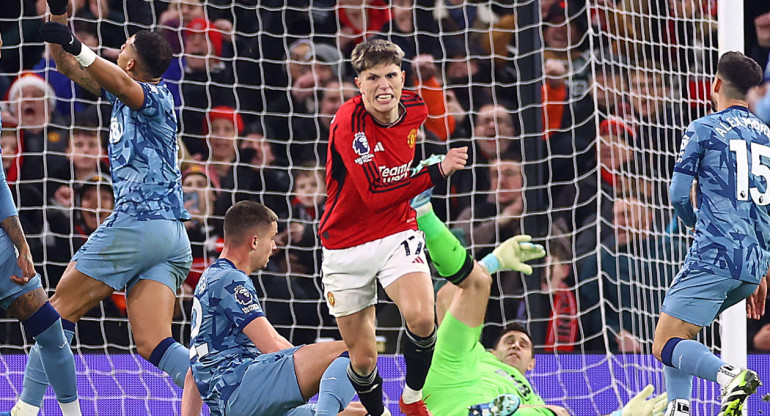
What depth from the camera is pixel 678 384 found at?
15.9 feet

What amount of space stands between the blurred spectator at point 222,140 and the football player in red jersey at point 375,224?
2.99 m

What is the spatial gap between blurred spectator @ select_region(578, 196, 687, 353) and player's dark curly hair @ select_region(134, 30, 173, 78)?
3098 mm

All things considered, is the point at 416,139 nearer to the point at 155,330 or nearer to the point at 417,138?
the point at 417,138

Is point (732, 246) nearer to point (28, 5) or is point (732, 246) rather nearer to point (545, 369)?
point (545, 369)

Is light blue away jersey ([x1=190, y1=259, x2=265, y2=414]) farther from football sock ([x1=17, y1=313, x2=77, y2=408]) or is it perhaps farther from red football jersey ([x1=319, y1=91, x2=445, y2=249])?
football sock ([x1=17, y1=313, x2=77, y2=408])

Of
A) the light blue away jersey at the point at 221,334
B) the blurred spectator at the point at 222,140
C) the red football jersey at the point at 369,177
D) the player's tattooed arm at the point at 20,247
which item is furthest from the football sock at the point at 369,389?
the blurred spectator at the point at 222,140

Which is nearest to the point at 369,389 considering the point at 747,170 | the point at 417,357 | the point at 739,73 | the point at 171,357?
the point at 417,357

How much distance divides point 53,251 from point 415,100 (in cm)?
358

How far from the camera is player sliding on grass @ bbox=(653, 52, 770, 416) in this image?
15.5 feet

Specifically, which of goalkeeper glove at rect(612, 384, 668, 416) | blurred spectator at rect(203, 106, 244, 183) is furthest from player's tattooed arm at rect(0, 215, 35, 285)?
blurred spectator at rect(203, 106, 244, 183)

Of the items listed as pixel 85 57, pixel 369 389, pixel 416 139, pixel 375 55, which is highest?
pixel 85 57

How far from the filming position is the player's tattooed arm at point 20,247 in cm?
432

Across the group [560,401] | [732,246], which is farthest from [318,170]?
[732,246]

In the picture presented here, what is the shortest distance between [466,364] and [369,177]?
50.0 inches
